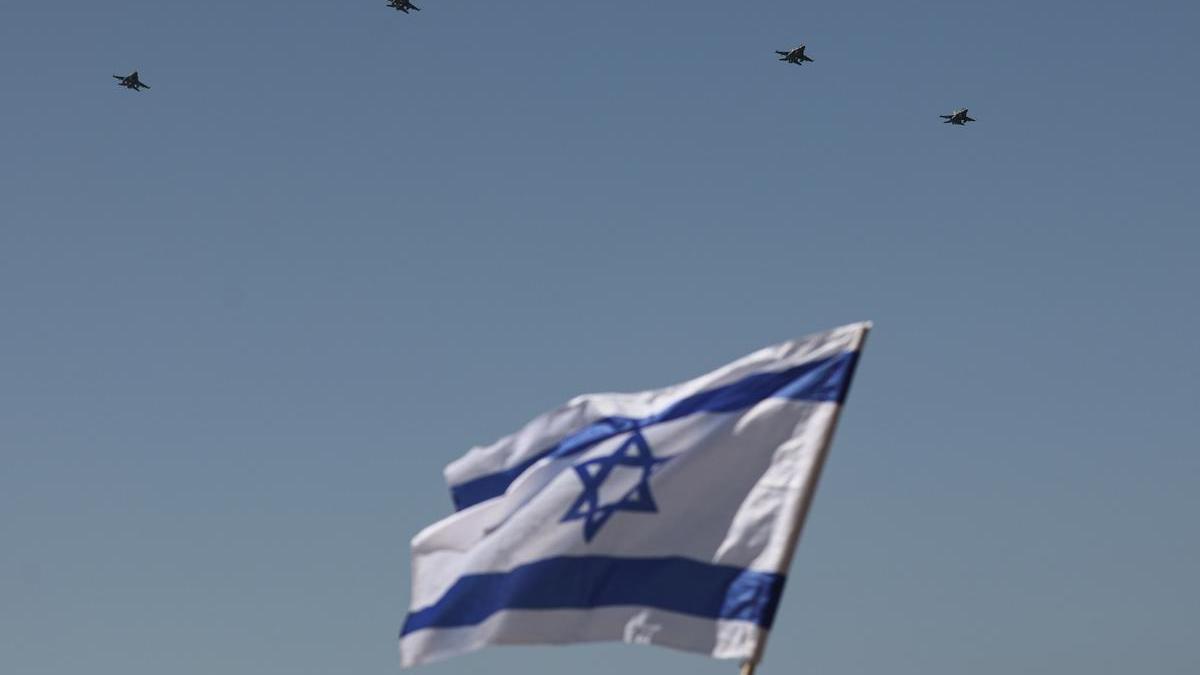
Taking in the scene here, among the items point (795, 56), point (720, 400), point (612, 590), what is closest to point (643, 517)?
point (612, 590)

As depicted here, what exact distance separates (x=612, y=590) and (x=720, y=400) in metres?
2.71

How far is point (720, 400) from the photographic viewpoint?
1014 inches

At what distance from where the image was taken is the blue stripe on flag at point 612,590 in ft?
79.1

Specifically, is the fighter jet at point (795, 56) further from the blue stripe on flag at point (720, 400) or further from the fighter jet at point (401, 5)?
the blue stripe on flag at point (720, 400)

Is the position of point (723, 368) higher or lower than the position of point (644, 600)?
higher

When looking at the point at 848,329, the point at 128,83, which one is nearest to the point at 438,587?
the point at 848,329

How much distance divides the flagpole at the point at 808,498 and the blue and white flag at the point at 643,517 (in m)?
0.03

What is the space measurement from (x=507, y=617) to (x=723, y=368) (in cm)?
414

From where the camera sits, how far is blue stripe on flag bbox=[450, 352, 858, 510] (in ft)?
81.0

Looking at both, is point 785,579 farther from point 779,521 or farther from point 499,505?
point 499,505

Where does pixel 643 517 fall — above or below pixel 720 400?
below

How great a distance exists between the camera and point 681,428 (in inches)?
1022

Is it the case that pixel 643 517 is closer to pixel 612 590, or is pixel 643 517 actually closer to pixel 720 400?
pixel 612 590

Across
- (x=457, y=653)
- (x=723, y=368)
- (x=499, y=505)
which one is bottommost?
(x=457, y=653)
